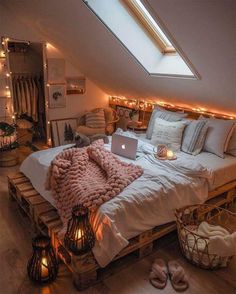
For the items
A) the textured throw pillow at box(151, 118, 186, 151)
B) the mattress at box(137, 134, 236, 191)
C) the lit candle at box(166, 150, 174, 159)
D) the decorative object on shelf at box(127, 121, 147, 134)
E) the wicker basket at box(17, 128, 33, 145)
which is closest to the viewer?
the mattress at box(137, 134, 236, 191)

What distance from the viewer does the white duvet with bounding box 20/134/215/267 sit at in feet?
6.23

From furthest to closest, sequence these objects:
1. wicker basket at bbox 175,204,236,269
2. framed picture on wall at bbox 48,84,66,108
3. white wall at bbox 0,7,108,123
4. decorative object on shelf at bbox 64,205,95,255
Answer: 1. framed picture on wall at bbox 48,84,66,108
2. white wall at bbox 0,7,108,123
3. wicker basket at bbox 175,204,236,269
4. decorative object on shelf at bbox 64,205,95,255

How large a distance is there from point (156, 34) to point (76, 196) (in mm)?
2165

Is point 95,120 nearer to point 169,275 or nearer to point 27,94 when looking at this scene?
point 27,94

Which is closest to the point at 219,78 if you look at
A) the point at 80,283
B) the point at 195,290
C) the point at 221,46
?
the point at 221,46

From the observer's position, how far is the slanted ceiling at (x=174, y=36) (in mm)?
2070

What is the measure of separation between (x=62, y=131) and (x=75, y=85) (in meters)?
0.87

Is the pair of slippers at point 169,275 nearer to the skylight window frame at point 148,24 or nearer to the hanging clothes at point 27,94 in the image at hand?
the skylight window frame at point 148,24

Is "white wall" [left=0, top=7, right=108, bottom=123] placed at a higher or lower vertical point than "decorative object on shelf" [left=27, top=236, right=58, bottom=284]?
higher

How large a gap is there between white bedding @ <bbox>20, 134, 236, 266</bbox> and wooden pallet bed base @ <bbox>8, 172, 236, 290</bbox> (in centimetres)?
7

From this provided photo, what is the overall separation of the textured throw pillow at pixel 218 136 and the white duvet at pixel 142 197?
43cm

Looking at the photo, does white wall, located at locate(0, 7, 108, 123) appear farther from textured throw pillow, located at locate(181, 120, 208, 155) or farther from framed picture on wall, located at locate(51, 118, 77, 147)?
textured throw pillow, located at locate(181, 120, 208, 155)

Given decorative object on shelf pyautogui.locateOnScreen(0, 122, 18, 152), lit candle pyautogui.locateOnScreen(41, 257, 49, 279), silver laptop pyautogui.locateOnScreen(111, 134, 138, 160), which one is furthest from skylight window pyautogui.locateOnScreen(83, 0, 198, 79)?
lit candle pyautogui.locateOnScreen(41, 257, 49, 279)

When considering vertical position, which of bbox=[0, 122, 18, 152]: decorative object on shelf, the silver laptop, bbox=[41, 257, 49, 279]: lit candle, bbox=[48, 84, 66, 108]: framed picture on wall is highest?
bbox=[48, 84, 66, 108]: framed picture on wall
